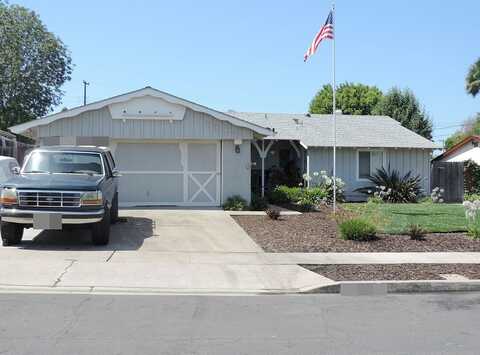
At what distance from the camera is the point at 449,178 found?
1072 inches

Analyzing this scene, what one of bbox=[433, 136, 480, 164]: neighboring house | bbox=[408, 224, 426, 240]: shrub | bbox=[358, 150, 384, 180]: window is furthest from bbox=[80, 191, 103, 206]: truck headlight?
bbox=[433, 136, 480, 164]: neighboring house

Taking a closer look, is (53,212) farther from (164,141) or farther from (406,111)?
(406,111)

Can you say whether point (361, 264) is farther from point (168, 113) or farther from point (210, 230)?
point (168, 113)

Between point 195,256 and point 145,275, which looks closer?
point 145,275

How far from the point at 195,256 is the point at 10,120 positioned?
3216 centimetres

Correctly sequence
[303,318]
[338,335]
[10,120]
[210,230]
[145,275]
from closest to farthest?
1. [338,335]
2. [303,318]
3. [145,275]
4. [210,230]
5. [10,120]

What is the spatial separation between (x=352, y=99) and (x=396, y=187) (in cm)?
3096

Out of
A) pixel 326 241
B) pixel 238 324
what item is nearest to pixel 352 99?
pixel 326 241

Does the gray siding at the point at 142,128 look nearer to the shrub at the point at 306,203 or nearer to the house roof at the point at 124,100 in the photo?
the house roof at the point at 124,100

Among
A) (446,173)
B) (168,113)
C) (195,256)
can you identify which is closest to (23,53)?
(168,113)

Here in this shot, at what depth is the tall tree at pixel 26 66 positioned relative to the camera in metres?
39.4

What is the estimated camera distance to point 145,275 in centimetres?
966

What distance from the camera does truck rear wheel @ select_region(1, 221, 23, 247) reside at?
11859 millimetres

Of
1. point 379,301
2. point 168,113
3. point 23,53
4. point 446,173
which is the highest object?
point 23,53
